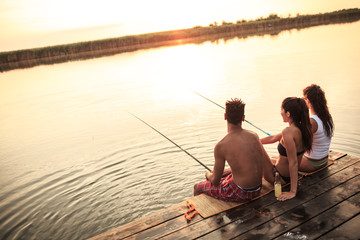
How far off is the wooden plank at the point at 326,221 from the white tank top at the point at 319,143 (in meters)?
0.78

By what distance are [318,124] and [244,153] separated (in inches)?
48.4

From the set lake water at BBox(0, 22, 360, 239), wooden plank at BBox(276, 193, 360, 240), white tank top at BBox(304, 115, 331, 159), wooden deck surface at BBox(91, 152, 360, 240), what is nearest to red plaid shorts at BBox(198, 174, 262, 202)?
wooden deck surface at BBox(91, 152, 360, 240)

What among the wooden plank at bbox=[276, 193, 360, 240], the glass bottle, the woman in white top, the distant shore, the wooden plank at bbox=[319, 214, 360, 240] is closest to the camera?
the wooden plank at bbox=[319, 214, 360, 240]

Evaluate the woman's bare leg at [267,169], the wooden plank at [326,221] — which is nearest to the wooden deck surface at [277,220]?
the wooden plank at [326,221]

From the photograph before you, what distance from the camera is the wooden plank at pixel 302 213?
2.74 m

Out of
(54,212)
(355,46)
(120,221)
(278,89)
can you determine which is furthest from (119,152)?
(355,46)

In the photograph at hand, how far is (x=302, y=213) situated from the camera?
2.98 metres

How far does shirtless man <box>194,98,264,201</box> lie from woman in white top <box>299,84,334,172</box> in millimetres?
927

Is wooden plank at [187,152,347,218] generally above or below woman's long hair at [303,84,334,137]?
below

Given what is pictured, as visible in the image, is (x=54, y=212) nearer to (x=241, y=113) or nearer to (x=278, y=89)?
(x=241, y=113)

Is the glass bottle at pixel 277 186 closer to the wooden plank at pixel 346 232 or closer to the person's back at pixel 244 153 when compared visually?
the person's back at pixel 244 153

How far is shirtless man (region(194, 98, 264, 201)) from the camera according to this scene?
3033 millimetres

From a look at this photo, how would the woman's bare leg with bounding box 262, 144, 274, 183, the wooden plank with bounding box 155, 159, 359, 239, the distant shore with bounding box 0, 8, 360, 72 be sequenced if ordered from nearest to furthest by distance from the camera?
the wooden plank with bounding box 155, 159, 359, 239
the woman's bare leg with bounding box 262, 144, 274, 183
the distant shore with bounding box 0, 8, 360, 72

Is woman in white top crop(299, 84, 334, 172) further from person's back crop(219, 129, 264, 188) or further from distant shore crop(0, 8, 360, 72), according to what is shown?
Answer: distant shore crop(0, 8, 360, 72)
